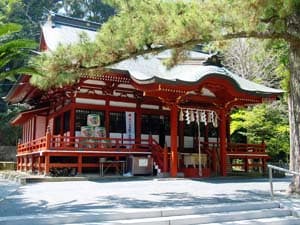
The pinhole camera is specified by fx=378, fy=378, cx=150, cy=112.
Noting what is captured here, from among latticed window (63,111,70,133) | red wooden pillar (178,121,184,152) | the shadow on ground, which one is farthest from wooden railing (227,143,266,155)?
the shadow on ground

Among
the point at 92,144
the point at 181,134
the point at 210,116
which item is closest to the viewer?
the point at 92,144

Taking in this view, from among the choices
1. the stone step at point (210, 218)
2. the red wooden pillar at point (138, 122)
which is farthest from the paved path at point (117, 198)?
the red wooden pillar at point (138, 122)

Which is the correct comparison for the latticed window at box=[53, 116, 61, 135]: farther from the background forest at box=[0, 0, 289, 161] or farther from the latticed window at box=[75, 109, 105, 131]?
the background forest at box=[0, 0, 289, 161]

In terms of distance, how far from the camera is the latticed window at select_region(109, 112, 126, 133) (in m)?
16.8

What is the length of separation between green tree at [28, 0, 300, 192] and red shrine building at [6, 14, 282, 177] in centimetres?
394

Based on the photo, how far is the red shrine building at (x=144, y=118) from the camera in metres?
14.4

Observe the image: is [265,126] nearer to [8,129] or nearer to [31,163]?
[31,163]

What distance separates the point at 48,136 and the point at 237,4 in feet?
29.7

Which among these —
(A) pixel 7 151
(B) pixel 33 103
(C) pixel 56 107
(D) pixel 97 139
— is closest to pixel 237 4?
(D) pixel 97 139

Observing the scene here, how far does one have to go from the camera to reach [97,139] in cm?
→ 1499

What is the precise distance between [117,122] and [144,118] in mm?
1317

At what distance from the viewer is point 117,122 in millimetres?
16906

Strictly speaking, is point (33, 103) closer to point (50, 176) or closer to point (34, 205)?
point (50, 176)

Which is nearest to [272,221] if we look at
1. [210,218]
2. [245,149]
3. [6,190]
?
[210,218]
